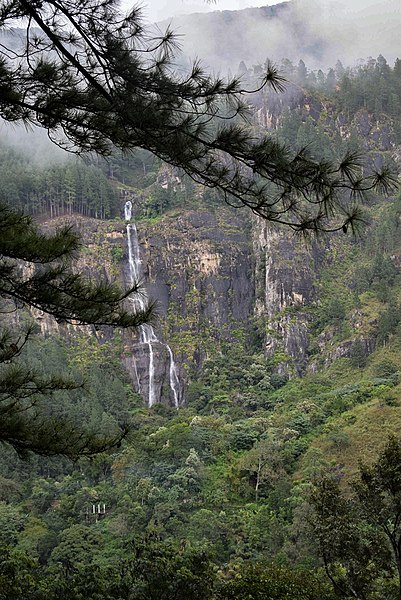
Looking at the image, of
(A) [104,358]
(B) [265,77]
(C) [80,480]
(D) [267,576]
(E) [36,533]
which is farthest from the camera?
(A) [104,358]

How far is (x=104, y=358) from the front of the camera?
109ft

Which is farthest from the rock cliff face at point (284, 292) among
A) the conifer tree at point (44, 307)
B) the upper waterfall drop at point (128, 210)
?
the conifer tree at point (44, 307)

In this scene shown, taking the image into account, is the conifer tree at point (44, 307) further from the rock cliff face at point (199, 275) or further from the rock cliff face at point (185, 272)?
the rock cliff face at point (199, 275)

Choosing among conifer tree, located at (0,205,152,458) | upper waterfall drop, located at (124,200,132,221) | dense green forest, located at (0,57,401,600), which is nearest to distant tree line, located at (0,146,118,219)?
dense green forest, located at (0,57,401,600)

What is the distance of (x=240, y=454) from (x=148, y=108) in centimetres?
1867

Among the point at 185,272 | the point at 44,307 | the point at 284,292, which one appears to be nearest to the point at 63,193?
the point at 185,272

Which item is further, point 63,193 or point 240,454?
point 63,193

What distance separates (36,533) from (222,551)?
18.8 ft

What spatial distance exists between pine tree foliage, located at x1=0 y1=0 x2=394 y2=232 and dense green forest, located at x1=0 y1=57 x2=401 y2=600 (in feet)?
1.29

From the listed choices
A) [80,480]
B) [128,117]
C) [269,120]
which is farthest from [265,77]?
[269,120]

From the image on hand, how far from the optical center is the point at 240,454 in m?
20.7

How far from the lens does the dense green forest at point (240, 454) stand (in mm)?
6875

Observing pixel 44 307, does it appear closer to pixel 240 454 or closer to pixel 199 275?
pixel 240 454

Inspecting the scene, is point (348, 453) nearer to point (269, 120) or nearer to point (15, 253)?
point (15, 253)
